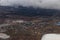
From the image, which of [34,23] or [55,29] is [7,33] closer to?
[34,23]

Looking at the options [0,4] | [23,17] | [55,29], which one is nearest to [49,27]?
[55,29]

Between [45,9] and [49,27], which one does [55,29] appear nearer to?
[49,27]

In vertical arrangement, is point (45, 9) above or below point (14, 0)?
below

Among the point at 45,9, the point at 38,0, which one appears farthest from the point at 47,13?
the point at 38,0

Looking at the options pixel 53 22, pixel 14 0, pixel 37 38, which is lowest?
pixel 37 38

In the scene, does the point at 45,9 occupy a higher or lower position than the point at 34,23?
higher

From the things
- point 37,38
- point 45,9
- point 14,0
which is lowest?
point 37,38
